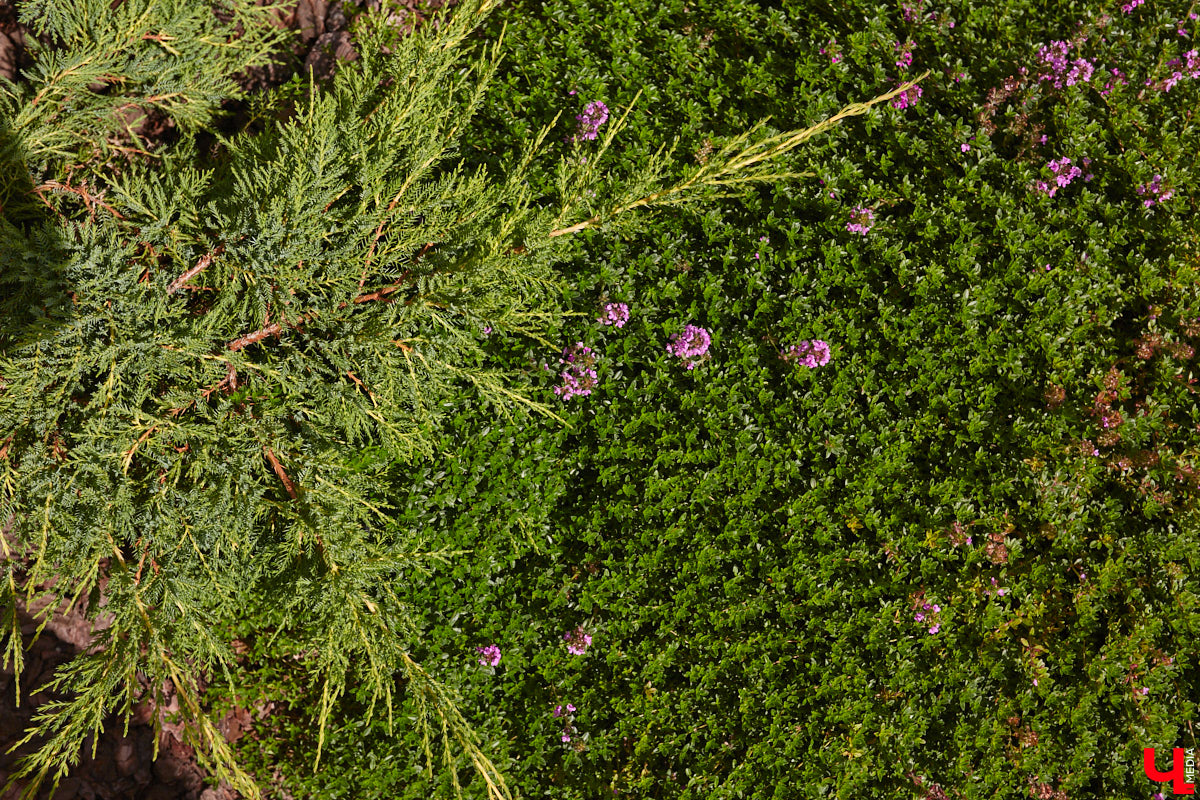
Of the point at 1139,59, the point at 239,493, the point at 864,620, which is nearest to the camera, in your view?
the point at 239,493

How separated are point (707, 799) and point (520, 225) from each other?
2.37 m

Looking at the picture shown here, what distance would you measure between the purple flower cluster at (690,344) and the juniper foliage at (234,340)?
588 millimetres

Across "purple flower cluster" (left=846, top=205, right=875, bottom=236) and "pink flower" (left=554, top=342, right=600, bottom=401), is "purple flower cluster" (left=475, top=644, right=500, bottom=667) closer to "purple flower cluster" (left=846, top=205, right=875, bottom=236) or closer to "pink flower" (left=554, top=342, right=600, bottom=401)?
"pink flower" (left=554, top=342, right=600, bottom=401)

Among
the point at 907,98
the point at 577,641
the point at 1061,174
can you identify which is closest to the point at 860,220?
the point at 907,98

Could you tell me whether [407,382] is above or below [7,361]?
below

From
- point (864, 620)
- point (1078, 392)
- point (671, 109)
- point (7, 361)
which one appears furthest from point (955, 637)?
point (7, 361)

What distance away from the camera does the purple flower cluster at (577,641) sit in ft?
9.93

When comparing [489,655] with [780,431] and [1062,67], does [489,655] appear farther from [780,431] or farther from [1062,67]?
[1062,67]

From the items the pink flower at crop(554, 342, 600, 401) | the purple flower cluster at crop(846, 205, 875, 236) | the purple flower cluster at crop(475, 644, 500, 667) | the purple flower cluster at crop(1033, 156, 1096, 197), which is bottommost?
the purple flower cluster at crop(475, 644, 500, 667)

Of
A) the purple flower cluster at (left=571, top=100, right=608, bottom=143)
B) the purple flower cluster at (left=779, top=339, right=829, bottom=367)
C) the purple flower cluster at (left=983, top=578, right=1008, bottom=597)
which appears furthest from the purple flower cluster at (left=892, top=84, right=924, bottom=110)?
the purple flower cluster at (left=983, top=578, right=1008, bottom=597)

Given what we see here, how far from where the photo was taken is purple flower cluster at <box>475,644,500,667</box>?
3.04m

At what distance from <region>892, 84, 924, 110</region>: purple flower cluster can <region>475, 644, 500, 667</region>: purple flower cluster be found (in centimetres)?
304

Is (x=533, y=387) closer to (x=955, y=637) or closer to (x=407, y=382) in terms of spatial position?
(x=407, y=382)

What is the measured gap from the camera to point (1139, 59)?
11.2 feet
